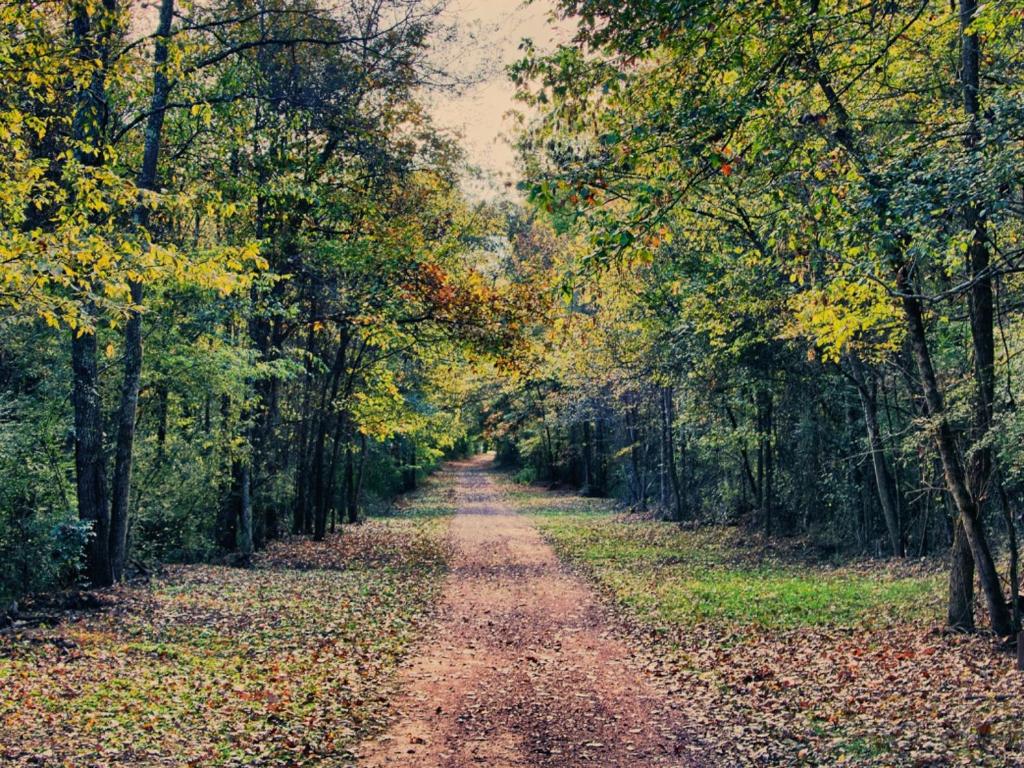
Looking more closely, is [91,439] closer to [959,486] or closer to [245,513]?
[245,513]

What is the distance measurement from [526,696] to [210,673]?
11.4ft

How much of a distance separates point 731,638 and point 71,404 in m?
11.7

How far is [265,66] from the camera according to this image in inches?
616

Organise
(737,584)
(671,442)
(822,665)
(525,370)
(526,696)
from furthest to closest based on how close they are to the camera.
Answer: (671,442), (525,370), (737,584), (822,665), (526,696)

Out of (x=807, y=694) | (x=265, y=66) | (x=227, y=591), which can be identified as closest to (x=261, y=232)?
(x=265, y=66)

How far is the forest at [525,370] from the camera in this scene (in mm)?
6773

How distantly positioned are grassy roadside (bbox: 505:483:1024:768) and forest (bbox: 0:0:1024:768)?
64mm

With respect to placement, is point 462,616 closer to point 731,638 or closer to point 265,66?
point 731,638

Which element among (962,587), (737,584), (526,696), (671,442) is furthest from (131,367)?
(671,442)

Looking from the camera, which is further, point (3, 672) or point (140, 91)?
point (140, 91)

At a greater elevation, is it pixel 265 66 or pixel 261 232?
pixel 265 66

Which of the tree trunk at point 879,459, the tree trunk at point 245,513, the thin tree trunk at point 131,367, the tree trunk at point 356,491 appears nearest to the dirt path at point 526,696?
the thin tree trunk at point 131,367

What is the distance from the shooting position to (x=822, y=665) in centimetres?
864

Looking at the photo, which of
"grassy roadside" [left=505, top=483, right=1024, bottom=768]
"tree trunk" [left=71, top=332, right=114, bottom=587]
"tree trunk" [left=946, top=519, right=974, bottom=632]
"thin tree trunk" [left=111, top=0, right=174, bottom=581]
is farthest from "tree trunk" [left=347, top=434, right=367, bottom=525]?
"tree trunk" [left=946, top=519, right=974, bottom=632]
